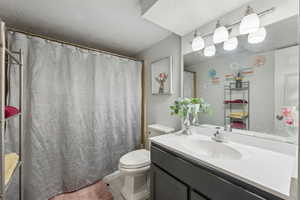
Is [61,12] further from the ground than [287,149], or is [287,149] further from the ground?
[61,12]

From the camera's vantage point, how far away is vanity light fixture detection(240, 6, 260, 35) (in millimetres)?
926

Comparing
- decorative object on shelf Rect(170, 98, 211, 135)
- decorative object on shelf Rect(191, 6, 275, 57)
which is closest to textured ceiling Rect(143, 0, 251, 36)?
decorative object on shelf Rect(191, 6, 275, 57)

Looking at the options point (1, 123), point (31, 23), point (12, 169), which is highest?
point (31, 23)

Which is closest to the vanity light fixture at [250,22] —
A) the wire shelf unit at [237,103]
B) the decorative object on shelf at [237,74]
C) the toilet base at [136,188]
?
the decorative object on shelf at [237,74]

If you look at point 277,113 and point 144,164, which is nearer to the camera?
point 277,113

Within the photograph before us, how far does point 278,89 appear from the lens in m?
0.90

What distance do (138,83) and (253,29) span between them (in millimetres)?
1650

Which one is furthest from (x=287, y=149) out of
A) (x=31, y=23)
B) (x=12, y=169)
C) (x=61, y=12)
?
(x=31, y=23)

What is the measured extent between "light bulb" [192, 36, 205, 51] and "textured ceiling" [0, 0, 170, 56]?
534mm

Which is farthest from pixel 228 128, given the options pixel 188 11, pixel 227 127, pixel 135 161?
pixel 188 11

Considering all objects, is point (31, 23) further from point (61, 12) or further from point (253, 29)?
point (253, 29)

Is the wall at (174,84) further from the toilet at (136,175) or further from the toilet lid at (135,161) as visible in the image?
the toilet lid at (135,161)

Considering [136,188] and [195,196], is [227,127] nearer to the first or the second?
[195,196]

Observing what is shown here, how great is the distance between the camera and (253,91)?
3.38 feet
